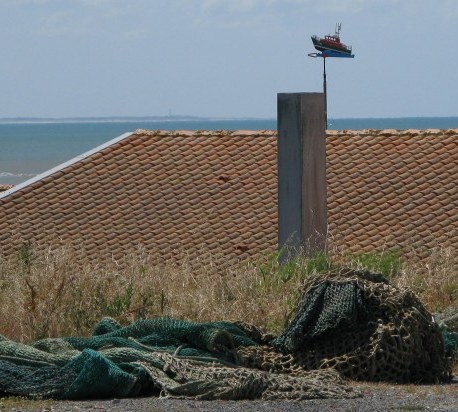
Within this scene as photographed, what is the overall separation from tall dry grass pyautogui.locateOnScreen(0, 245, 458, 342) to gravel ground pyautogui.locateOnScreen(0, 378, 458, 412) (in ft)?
5.79

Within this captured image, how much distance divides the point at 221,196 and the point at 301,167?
14.1 feet

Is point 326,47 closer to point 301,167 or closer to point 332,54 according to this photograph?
point 332,54

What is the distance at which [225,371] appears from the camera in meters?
6.40

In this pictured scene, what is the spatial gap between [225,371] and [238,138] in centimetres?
1587

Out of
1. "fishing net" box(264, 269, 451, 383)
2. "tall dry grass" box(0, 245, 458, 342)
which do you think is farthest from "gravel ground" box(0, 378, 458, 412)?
"tall dry grass" box(0, 245, 458, 342)

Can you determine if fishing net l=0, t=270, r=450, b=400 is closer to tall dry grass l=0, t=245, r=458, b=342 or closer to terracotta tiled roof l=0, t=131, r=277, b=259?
tall dry grass l=0, t=245, r=458, b=342

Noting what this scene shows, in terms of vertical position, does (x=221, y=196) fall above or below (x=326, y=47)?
below

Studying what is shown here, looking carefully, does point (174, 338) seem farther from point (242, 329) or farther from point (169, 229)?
point (169, 229)

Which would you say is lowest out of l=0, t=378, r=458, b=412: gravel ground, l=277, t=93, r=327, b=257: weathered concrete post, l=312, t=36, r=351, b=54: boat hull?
l=0, t=378, r=458, b=412: gravel ground

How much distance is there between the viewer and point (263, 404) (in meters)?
6.06

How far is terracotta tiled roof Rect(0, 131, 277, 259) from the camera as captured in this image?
18719mm

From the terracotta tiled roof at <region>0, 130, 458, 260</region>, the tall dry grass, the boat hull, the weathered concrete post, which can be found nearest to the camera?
the tall dry grass

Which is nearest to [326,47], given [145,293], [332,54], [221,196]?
[332,54]

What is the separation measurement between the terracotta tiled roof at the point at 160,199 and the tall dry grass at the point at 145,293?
7368 mm
